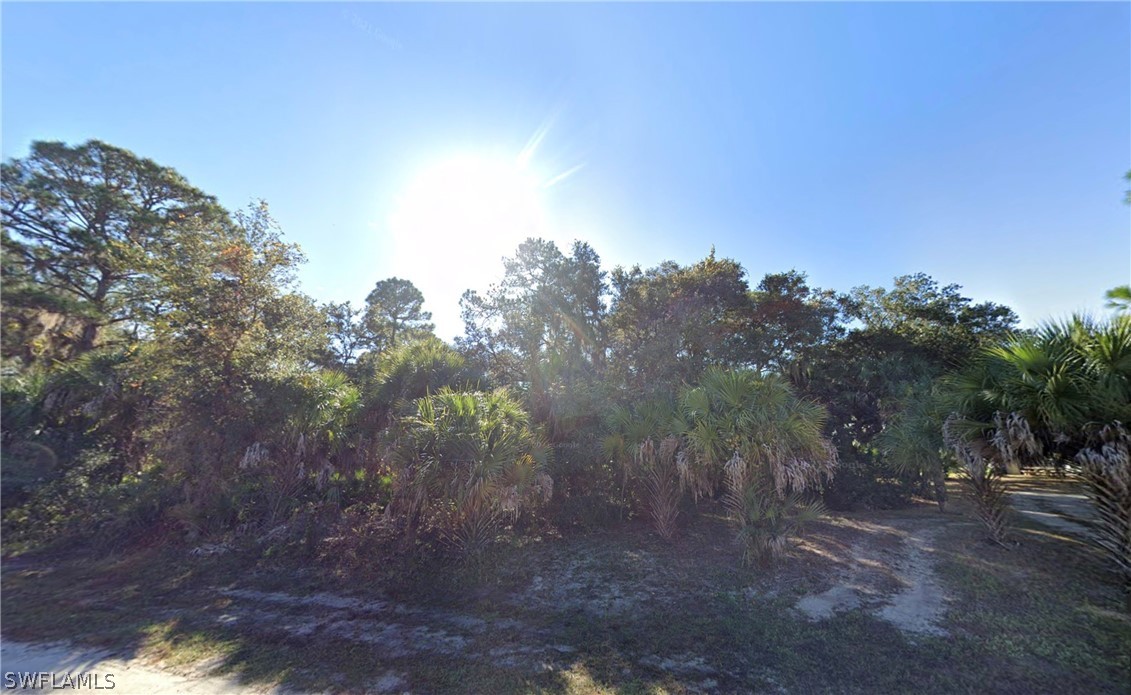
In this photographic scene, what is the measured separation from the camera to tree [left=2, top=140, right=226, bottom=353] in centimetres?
1723

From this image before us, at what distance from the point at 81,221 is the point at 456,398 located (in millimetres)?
23688

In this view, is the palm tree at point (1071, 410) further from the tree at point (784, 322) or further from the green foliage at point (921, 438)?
the tree at point (784, 322)

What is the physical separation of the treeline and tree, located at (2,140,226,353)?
0.32ft

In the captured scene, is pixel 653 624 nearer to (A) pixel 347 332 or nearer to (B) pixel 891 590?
(B) pixel 891 590

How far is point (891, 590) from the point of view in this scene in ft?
23.0

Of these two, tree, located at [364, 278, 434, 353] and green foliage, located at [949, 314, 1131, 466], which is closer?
green foliage, located at [949, 314, 1131, 466]

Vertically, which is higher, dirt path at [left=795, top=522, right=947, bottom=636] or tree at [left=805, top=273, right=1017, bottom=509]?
tree at [left=805, top=273, right=1017, bottom=509]

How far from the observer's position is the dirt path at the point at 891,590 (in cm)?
609

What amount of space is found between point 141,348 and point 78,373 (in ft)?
11.5

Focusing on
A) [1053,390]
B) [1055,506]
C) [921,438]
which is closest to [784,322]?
[921,438]

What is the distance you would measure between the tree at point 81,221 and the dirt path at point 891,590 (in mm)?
23926

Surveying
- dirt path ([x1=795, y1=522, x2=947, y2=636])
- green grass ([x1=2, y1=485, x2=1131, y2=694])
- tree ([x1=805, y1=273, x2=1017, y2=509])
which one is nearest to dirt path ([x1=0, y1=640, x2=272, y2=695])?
green grass ([x1=2, y1=485, x2=1131, y2=694])

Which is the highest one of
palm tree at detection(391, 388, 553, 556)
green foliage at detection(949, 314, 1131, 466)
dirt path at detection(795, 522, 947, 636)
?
green foliage at detection(949, 314, 1131, 466)

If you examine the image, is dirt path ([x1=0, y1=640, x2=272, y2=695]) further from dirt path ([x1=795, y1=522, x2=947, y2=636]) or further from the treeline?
dirt path ([x1=795, y1=522, x2=947, y2=636])
